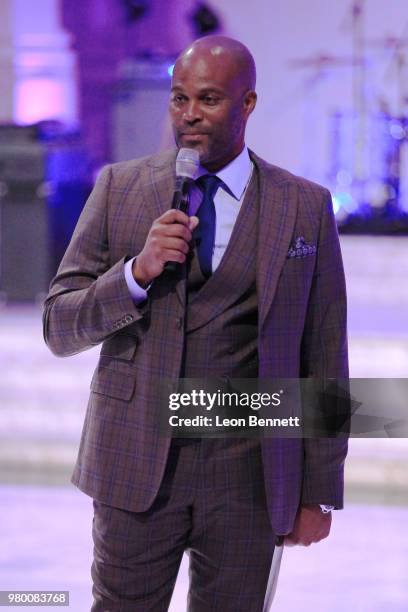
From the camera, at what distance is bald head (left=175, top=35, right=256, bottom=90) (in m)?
1.54

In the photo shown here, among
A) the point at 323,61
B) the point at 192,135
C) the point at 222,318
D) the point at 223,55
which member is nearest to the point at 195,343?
the point at 222,318

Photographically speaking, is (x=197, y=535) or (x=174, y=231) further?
(x=197, y=535)

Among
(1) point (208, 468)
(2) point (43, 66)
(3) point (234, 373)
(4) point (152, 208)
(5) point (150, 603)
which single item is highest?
(2) point (43, 66)

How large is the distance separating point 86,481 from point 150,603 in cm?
21

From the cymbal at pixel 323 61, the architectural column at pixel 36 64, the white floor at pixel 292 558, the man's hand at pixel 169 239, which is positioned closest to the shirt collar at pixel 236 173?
the man's hand at pixel 169 239

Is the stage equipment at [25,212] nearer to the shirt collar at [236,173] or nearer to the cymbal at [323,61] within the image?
the cymbal at [323,61]

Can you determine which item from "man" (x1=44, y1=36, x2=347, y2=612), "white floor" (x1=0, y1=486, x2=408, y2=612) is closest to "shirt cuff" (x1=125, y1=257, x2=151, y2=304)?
"man" (x1=44, y1=36, x2=347, y2=612)

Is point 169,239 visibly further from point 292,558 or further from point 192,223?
point 292,558

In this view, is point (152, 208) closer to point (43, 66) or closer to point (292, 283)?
point (292, 283)

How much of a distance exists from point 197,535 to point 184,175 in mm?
559

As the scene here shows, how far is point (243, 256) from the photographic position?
1.57m

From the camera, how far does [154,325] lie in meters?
1.54

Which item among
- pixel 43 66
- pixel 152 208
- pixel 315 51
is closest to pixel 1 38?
pixel 43 66

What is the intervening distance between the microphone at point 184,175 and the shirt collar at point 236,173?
0.29 feet
